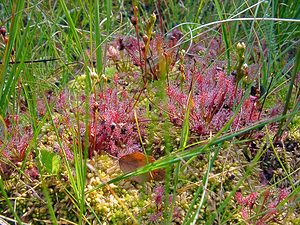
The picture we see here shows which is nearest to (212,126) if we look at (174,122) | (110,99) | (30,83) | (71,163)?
(174,122)

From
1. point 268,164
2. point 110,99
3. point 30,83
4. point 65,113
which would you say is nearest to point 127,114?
point 110,99

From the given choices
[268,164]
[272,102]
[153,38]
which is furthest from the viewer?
[153,38]

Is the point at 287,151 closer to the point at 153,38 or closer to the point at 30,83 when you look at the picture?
the point at 153,38

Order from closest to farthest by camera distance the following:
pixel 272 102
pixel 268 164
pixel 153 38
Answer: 1. pixel 268 164
2. pixel 272 102
3. pixel 153 38

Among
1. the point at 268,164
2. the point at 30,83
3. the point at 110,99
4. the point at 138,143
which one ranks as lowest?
the point at 268,164

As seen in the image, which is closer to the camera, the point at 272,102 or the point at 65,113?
the point at 65,113

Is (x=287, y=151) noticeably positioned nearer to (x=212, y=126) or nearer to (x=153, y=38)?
(x=212, y=126)

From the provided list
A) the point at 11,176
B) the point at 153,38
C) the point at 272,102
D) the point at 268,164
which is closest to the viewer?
the point at 11,176

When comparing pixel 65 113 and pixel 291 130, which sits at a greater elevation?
pixel 65 113

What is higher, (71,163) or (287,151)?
(71,163)
